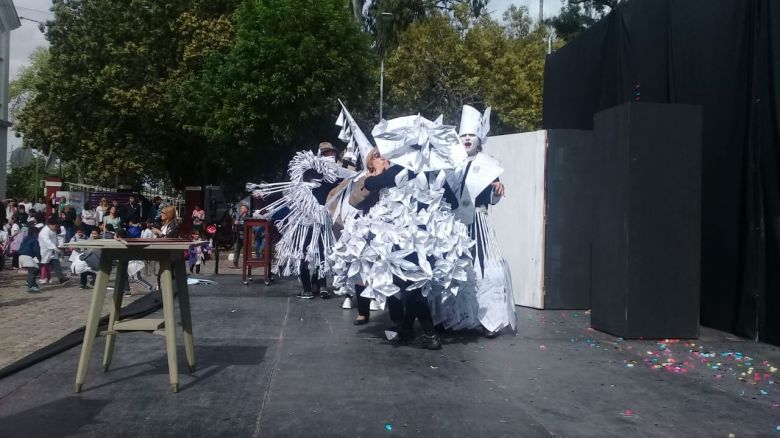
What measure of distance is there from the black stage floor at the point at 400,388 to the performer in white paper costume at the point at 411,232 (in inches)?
23.4

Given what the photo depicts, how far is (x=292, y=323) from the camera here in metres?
8.18

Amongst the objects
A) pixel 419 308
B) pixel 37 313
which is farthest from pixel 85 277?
pixel 419 308

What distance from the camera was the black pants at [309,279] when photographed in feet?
34.1

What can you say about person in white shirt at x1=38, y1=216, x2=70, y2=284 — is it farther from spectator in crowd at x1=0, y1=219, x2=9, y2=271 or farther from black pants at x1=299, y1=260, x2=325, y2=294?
black pants at x1=299, y1=260, x2=325, y2=294

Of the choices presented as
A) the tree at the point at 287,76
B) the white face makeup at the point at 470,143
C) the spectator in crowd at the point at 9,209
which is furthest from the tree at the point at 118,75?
the white face makeup at the point at 470,143

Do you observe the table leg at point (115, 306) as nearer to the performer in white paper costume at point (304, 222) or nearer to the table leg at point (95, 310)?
the table leg at point (95, 310)

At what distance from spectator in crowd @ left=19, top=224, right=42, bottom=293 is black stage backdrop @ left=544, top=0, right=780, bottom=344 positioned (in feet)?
30.0

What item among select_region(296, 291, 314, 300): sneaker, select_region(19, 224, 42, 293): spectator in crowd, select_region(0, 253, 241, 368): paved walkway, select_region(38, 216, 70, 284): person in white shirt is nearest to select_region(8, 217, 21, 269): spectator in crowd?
select_region(0, 253, 241, 368): paved walkway

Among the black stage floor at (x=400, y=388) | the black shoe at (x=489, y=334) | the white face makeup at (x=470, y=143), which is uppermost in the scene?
the white face makeup at (x=470, y=143)

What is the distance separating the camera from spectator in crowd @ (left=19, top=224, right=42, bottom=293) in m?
11.7

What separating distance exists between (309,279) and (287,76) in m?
10.7

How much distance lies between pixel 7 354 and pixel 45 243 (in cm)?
651

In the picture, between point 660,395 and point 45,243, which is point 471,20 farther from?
point 660,395

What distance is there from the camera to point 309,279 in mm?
10453
